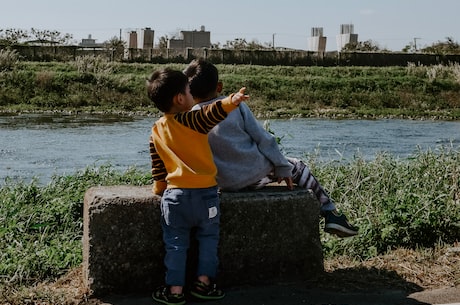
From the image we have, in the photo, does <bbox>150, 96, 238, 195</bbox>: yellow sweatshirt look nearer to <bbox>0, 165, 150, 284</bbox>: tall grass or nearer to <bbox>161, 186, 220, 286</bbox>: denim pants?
<bbox>161, 186, 220, 286</bbox>: denim pants

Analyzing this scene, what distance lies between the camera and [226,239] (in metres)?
4.73

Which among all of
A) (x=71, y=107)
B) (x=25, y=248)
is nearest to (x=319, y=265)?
(x=25, y=248)

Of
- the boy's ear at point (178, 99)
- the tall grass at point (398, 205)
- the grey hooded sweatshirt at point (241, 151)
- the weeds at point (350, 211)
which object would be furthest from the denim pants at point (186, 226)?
the tall grass at point (398, 205)

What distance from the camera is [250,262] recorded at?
15.8ft

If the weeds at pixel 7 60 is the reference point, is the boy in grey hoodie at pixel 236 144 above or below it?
below

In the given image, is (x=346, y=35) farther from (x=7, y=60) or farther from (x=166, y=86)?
(x=166, y=86)

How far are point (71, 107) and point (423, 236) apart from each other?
24063 millimetres

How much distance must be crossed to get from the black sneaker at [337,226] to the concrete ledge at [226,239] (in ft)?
0.54

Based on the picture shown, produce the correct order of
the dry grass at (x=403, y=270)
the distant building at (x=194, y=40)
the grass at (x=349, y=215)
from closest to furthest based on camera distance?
1. the dry grass at (x=403, y=270)
2. the grass at (x=349, y=215)
3. the distant building at (x=194, y=40)

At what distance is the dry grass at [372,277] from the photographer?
4.47 metres

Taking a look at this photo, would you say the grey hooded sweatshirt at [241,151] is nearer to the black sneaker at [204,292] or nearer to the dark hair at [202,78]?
the dark hair at [202,78]

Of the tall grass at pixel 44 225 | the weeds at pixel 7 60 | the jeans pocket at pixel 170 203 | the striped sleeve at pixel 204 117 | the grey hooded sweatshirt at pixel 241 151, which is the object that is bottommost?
the tall grass at pixel 44 225

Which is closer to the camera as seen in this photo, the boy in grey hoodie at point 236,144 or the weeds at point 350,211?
the boy in grey hoodie at point 236,144

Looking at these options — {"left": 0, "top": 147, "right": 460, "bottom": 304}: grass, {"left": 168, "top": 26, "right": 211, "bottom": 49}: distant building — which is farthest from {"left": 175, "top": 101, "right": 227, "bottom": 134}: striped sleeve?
{"left": 168, "top": 26, "right": 211, "bottom": 49}: distant building
